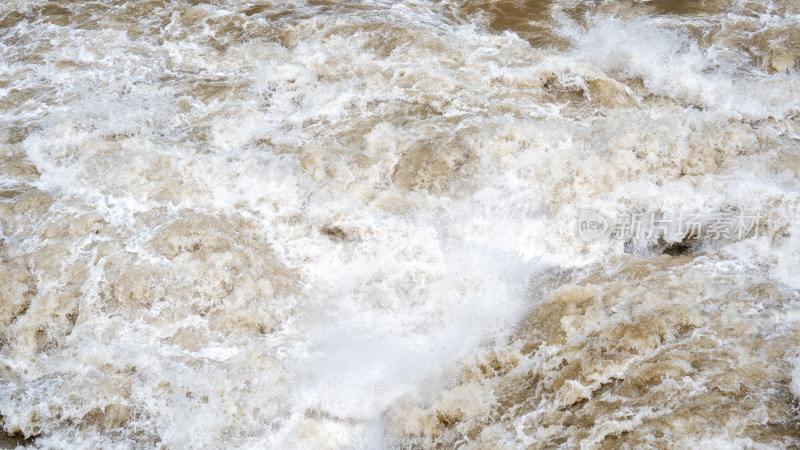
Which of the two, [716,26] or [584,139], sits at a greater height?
[716,26]

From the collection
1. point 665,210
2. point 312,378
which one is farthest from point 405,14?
point 312,378

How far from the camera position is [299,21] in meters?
9.56

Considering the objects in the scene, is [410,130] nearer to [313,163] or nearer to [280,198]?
[313,163]

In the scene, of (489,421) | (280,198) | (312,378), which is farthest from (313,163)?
(489,421)

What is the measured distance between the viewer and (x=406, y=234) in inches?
239

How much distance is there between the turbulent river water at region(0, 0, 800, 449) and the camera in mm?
4430

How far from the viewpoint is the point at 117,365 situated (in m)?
4.86

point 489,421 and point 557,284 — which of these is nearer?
point 489,421

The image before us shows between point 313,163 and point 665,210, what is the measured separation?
3752 millimetres

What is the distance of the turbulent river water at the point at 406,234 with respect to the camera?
443 cm

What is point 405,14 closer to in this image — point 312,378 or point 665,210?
point 665,210

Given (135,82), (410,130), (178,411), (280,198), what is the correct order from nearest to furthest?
(178,411) → (280,198) → (410,130) → (135,82)

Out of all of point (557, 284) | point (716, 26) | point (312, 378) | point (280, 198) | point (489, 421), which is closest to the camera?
point (489, 421)

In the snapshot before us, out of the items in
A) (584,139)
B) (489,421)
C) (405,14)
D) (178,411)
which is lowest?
(178,411)
